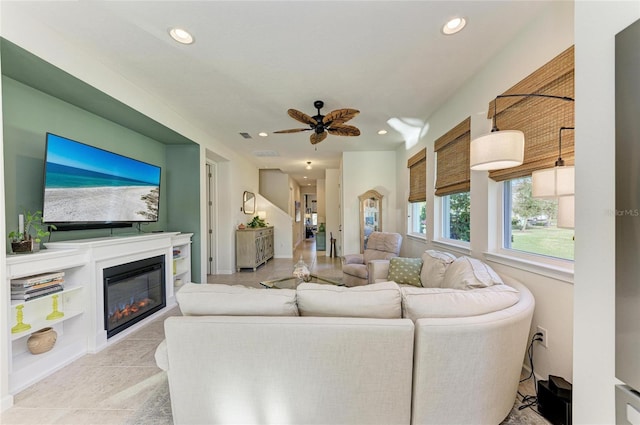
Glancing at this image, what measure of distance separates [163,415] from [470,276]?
2.30m

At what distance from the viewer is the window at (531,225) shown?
1759mm

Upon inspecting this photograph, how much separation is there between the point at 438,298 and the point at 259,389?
1093mm

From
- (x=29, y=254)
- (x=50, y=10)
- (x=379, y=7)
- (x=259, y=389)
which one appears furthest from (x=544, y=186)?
(x=29, y=254)

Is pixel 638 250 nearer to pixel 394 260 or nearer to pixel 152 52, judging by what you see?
pixel 394 260

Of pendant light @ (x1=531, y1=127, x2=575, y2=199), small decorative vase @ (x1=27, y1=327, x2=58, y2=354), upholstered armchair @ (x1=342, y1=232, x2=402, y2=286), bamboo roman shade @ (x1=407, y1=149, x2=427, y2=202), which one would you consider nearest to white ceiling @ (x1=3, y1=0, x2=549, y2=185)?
bamboo roman shade @ (x1=407, y1=149, x2=427, y2=202)

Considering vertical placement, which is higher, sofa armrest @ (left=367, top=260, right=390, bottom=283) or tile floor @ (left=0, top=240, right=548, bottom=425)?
sofa armrest @ (left=367, top=260, right=390, bottom=283)

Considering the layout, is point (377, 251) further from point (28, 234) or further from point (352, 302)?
point (28, 234)

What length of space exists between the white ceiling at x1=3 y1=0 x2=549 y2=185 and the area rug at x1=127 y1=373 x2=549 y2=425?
2671mm

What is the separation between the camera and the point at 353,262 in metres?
4.08

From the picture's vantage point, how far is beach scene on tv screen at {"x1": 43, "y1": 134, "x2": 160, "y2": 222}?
2240 mm

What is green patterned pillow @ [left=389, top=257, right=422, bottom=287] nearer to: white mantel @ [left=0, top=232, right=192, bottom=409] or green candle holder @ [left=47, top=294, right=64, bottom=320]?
white mantel @ [left=0, top=232, right=192, bottom=409]

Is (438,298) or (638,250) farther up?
(638,250)

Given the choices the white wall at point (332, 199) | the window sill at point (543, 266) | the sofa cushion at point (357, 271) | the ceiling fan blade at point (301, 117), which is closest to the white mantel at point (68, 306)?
the ceiling fan blade at point (301, 117)

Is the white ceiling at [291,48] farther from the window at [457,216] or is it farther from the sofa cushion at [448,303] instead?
the sofa cushion at [448,303]
